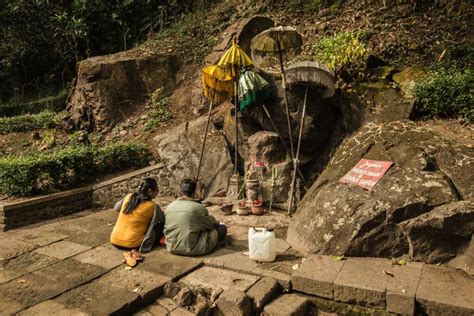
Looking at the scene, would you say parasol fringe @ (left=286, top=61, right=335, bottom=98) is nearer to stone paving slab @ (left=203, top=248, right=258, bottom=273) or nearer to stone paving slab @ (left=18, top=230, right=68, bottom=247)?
stone paving slab @ (left=203, top=248, right=258, bottom=273)

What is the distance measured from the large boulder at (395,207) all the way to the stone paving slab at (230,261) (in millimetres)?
928

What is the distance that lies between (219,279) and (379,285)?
2.04 metres

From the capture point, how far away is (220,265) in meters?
5.34

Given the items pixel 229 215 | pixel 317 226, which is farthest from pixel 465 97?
pixel 229 215

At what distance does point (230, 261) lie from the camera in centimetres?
543

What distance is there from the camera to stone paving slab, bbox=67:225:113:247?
6434 mm

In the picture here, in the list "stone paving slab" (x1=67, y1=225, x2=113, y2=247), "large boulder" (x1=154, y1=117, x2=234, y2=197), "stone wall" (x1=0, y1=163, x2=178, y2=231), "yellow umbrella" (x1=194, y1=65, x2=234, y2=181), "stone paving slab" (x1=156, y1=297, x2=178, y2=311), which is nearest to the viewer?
"stone paving slab" (x1=156, y1=297, x2=178, y2=311)

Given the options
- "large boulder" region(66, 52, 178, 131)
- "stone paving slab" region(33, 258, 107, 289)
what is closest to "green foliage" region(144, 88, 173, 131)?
"large boulder" region(66, 52, 178, 131)

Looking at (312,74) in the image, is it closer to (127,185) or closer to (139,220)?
(139,220)

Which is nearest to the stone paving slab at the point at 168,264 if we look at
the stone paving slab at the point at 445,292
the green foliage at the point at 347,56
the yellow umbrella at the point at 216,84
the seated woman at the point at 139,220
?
the seated woman at the point at 139,220

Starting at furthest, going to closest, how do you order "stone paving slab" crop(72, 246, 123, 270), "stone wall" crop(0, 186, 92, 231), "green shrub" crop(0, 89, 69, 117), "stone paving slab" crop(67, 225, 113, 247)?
1. "green shrub" crop(0, 89, 69, 117)
2. "stone wall" crop(0, 186, 92, 231)
3. "stone paving slab" crop(67, 225, 113, 247)
4. "stone paving slab" crop(72, 246, 123, 270)

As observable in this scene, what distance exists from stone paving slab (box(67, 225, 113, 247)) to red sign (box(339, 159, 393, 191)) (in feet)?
14.3

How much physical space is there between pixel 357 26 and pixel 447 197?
8245 millimetres

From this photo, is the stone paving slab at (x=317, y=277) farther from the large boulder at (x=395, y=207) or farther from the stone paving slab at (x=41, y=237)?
the stone paving slab at (x=41, y=237)
